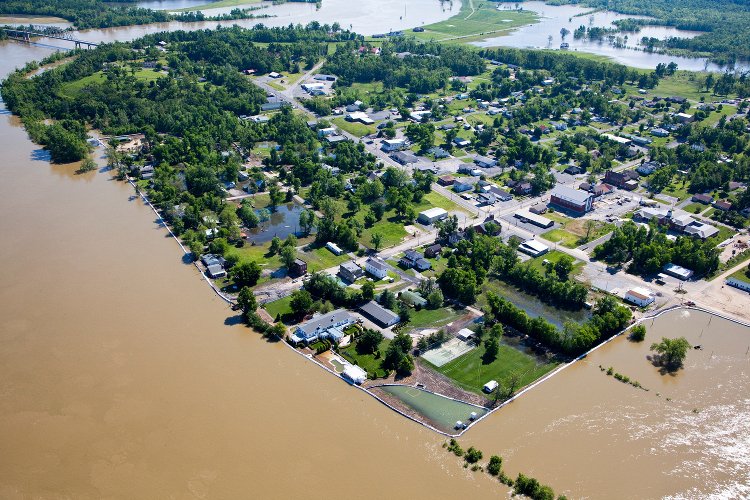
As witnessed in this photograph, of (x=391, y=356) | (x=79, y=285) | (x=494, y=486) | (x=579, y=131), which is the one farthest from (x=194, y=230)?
(x=579, y=131)

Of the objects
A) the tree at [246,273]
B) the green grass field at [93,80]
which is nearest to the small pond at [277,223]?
the tree at [246,273]

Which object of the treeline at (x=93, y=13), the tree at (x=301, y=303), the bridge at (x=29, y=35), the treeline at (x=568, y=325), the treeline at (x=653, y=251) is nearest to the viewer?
the treeline at (x=568, y=325)

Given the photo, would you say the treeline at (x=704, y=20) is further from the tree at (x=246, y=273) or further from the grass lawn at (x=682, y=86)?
the tree at (x=246, y=273)

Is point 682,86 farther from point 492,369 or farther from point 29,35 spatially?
point 29,35

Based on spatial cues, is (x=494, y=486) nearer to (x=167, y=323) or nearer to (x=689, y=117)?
(x=167, y=323)

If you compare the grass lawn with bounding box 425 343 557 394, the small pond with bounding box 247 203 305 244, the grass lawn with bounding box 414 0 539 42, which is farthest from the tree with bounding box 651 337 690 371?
the grass lawn with bounding box 414 0 539 42

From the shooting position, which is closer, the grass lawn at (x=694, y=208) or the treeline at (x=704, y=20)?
the grass lawn at (x=694, y=208)
